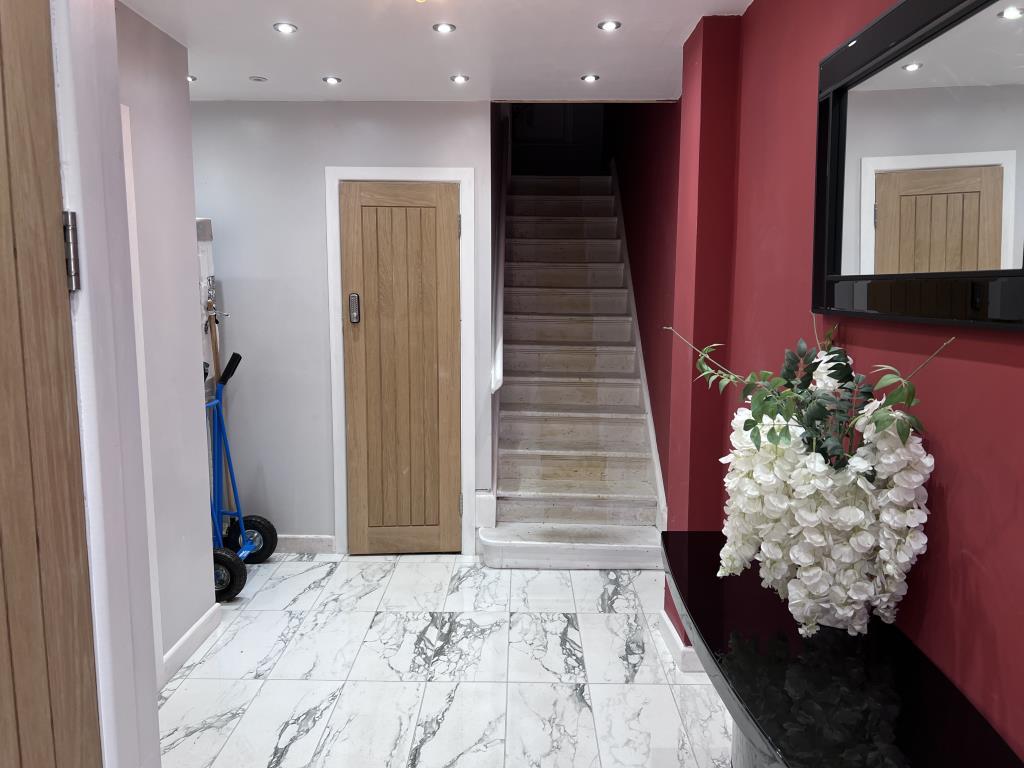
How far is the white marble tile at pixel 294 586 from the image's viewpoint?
3383 millimetres

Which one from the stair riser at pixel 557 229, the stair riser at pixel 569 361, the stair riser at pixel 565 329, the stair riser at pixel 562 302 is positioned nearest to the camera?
the stair riser at pixel 569 361

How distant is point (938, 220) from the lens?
50.4 inches

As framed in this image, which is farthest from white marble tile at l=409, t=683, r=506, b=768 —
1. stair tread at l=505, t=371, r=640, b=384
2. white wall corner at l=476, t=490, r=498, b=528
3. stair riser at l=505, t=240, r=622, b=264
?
stair riser at l=505, t=240, r=622, b=264

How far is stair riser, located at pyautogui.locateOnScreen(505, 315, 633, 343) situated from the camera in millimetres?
5000

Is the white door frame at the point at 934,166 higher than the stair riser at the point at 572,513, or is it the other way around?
the white door frame at the point at 934,166

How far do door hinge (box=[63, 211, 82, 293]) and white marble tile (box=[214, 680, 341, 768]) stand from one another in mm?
1807

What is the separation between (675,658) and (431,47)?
8.66 feet

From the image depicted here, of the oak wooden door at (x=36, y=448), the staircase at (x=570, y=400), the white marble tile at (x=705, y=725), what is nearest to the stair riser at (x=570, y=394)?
the staircase at (x=570, y=400)

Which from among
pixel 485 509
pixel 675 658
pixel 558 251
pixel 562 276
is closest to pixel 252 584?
pixel 485 509

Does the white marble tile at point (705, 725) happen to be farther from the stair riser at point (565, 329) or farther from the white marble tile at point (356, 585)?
the stair riser at point (565, 329)

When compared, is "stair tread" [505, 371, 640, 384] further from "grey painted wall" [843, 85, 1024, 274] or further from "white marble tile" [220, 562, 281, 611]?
"grey painted wall" [843, 85, 1024, 274]

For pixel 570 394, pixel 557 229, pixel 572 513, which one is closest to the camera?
pixel 572 513

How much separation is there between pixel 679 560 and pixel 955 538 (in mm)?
725

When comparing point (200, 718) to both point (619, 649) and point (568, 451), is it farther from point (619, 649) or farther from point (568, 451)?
point (568, 451)
